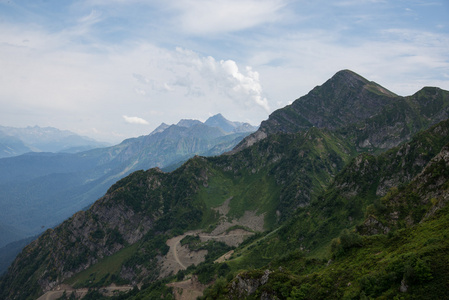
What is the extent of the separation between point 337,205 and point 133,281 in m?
163

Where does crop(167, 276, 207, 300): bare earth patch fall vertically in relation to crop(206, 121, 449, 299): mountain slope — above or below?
below

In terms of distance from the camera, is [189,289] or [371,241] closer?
[371,241]

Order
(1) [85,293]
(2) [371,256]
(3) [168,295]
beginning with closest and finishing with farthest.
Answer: (2) [371,256]
(3) [168,295]
(1) [85,293]

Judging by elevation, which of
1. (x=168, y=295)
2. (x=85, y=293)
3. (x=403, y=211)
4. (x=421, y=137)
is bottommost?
(x=85, y=293)

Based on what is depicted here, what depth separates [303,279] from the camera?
2157 inches

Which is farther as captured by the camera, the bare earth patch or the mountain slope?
the bare earth patch

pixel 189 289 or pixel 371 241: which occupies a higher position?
pixel 371 241

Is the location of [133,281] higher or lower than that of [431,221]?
lower

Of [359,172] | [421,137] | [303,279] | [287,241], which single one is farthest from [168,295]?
[421,137]

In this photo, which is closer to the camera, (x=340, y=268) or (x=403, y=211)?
(x=340, y=268)

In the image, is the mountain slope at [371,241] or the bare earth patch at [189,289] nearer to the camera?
the mountain slope at [371,241]

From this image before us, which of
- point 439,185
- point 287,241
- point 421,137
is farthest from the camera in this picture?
point 287,241

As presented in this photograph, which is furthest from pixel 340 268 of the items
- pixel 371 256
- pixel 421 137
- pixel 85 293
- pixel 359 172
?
pixel 85 293

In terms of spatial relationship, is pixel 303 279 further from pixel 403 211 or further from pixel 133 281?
pixel 133 281
